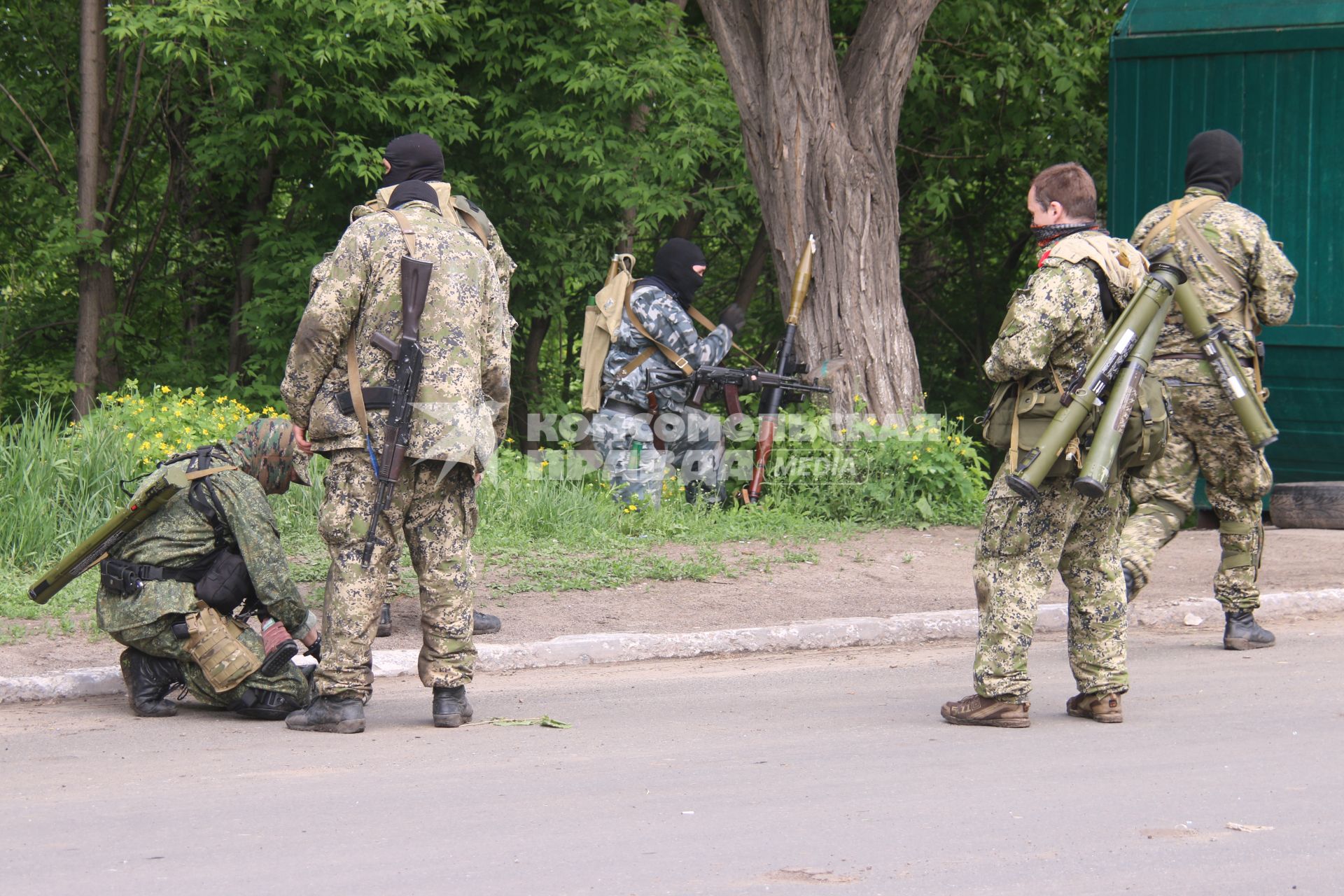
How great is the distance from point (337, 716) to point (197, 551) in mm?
829

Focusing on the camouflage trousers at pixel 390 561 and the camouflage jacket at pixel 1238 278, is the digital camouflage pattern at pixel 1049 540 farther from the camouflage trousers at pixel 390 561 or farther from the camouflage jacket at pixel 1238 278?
the camouflage trousers at pixel 390 561

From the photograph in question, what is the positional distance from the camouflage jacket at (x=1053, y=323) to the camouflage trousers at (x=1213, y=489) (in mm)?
1608

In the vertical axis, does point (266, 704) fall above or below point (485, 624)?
below

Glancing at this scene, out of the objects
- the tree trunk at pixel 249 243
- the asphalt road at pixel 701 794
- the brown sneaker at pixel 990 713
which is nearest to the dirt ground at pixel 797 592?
the asphalt road at pixel 701 794

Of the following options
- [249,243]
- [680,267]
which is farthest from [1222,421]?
[249,243]

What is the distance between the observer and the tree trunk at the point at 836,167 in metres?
10.1

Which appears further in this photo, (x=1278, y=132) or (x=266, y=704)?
(x=1278, y=132)

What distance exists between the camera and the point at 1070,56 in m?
14.2

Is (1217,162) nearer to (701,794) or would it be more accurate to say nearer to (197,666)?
(701,794)

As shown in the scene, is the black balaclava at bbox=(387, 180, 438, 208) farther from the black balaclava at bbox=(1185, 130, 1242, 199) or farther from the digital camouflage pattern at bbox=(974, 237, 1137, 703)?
the black balaclava at bbox=(1185, 130, 1242, 199)

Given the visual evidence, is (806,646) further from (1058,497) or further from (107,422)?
(107,422)


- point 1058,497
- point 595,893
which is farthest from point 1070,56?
point 595,893

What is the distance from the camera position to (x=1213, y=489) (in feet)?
21.1

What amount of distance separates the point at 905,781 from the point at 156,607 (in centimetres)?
269
